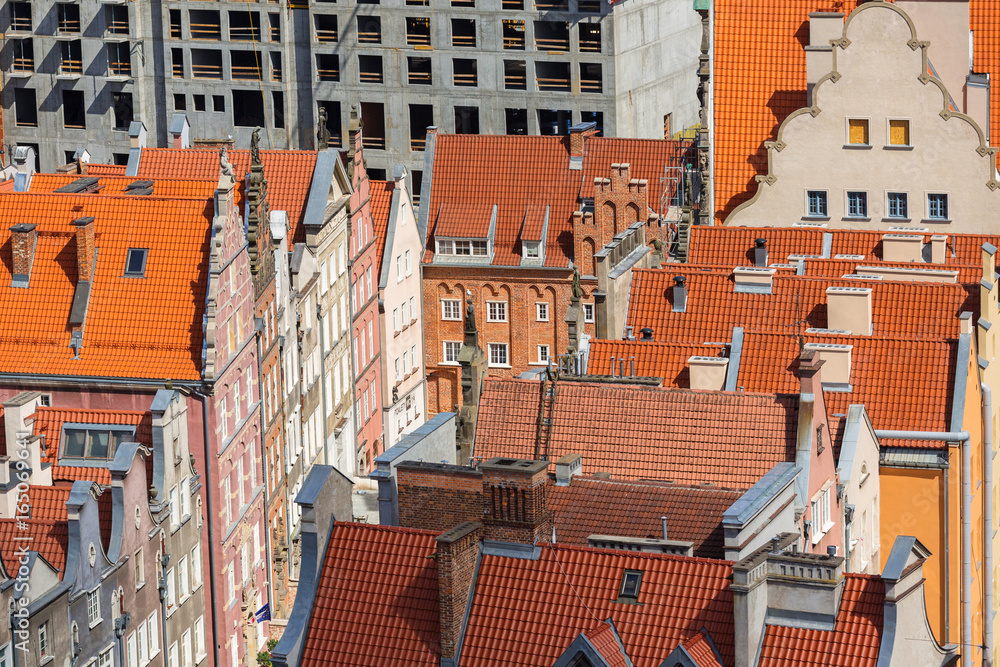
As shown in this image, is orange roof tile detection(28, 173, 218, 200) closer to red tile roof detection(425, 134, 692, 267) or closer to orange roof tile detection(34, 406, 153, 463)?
orange roof tile detection(34, 406, 153, 463)

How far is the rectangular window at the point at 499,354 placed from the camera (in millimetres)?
129375

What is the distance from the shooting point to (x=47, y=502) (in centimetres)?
7788

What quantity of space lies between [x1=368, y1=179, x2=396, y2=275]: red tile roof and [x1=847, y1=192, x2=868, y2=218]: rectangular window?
30.1m

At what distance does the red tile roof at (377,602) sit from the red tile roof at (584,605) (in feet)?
4.47

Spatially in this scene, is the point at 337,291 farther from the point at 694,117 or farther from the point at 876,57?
the point at 694,117

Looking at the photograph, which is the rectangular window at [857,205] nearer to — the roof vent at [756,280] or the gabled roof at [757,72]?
the gabled roof at [757,72]

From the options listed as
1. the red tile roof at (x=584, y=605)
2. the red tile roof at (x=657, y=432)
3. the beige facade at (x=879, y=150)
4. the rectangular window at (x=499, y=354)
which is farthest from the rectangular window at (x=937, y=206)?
the red tile roof at (x=584, y=605)

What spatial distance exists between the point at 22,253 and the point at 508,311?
41.7 meters

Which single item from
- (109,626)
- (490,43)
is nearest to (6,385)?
(109,626)

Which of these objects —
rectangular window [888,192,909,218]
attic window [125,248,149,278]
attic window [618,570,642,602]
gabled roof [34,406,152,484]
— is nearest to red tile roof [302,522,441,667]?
attic window [618,570,642,602]

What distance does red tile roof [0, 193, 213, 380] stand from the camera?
9094 cm

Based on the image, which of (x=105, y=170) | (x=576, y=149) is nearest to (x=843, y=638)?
(x=105, y=170)

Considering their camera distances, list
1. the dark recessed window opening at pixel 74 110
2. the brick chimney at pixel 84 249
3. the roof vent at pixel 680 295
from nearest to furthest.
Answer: the roof vent at pixel 680 295
the brick chimney at pixel 84 249
the dark recessed window opening at pixel 74 110

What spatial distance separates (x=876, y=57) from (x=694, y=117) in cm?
6697
